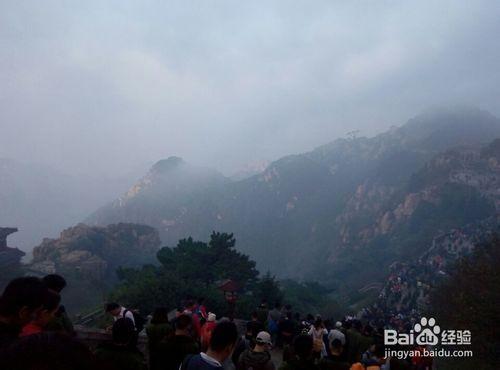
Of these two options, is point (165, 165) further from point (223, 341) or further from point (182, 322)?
point (223, 341)

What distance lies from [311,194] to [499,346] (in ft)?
460

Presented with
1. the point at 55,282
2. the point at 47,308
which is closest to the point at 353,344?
the point at 55,282

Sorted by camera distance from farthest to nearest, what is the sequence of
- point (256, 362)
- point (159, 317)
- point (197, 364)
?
1. point (159, 317)
2. point (256, 362)
3. point (197, 364)

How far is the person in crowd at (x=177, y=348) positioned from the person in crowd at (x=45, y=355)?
351 cm

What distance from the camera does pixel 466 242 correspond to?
164 ft

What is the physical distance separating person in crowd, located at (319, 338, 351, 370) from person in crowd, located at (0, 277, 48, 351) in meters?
3.14

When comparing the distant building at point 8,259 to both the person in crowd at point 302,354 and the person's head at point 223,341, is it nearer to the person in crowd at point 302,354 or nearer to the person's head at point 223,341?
the person in crowd at point 302,354

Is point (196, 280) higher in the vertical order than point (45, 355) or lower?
lower

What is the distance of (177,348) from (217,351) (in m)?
1.57

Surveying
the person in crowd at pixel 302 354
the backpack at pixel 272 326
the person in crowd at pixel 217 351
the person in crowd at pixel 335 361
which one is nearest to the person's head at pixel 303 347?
the person in crowd at pixel 302 354

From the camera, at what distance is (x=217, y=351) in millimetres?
3326

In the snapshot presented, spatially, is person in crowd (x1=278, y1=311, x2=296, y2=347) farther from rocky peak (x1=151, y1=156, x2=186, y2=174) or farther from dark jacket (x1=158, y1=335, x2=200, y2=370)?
rocky peak (x1=151, y1=156, x2=186, y2=174)

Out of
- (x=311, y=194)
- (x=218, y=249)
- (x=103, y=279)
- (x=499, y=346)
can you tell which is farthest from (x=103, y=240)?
(x=311, y=194)

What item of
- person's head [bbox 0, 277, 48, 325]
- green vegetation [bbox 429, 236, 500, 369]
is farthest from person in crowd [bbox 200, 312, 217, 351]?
green vegetation [bbox 429, 236, 500, 369]
